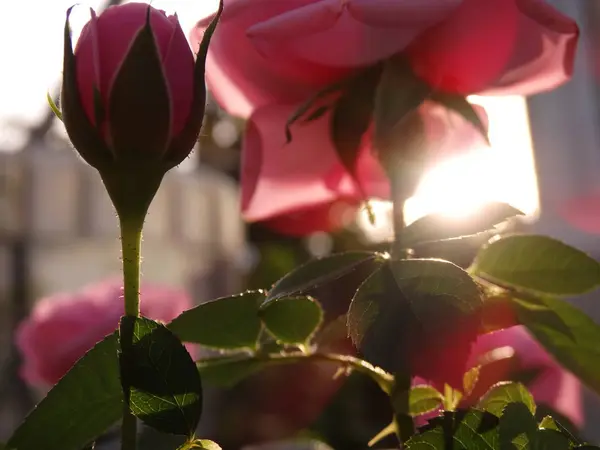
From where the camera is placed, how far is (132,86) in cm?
16

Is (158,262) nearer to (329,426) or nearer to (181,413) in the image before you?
(329,426)

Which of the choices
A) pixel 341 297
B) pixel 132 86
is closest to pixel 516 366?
pixel 341 297

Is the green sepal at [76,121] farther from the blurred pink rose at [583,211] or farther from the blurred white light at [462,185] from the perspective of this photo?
the blurred pink rose at [583,211]

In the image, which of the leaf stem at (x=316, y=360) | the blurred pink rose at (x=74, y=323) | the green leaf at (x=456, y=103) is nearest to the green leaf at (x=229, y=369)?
the leaf stem at (x=316, y=360)

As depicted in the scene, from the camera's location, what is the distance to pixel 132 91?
6.2 inches

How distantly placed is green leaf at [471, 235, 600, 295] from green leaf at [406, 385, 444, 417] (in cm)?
4

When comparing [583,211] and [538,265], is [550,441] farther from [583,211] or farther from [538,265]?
[583,211]

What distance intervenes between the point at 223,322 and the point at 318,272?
3 cm

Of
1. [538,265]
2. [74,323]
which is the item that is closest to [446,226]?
[538,265]

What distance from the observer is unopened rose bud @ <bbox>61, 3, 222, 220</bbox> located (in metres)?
0.16

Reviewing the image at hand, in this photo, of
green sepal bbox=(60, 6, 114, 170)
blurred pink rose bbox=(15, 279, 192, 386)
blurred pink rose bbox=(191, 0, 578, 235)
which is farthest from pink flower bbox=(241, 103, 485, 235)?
blurred pink rose bbox=(15, 279, 192, 386)

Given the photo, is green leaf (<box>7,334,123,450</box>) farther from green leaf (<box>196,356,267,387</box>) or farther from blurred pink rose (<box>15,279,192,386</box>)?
blurred pink rose (<box>15,279,192,386</box>)

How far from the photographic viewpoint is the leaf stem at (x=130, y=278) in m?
0.16

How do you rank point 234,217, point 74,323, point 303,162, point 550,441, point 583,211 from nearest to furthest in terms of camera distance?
point 550,441 → point 303,162 → point 74,323 → point 583,211 → point 234,217
